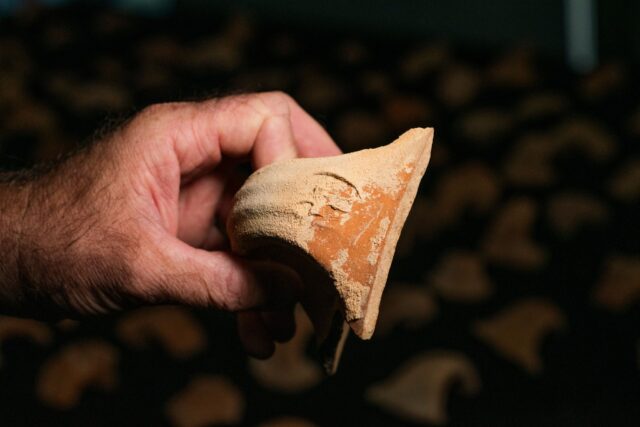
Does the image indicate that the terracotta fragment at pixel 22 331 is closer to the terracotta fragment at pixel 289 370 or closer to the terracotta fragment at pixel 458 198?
the terracotta fragment at pixel 289 370

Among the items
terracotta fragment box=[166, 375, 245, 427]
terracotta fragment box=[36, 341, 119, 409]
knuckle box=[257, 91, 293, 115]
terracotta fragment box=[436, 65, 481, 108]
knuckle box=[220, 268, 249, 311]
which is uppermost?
knuckle box=[257, 91, 293, 115]

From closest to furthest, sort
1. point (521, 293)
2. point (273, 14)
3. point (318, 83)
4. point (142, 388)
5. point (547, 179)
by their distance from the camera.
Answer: point (142, 388)
point (521, 293)
point (547, 179)
point (318, 83)
point (273, 14)

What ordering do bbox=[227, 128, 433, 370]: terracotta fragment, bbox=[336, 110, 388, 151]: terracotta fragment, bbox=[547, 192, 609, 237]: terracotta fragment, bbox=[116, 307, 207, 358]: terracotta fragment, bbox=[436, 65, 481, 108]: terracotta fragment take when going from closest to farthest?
1. bbox=[227, 128, 433, 370]: terracotta fragment
2. bbox=[116, 307, 207, 358]: terracotta fragment
3. bbox=[547, 192, 609, 237]: terracotta fragment
4. bbox=[336, 110, 388, 151]: terracotta fragment
5. bbox=[436, 65, 481, 108]: terracotta fragment

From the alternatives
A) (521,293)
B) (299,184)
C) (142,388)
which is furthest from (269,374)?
(299,184)

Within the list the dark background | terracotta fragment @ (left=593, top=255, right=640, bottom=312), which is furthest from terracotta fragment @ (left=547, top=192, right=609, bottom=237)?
terracotta fragment @ (left=593, top=255, right=640, bottom=312)

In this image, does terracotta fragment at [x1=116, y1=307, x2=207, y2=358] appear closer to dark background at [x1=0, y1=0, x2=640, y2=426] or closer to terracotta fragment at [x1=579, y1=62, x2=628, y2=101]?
dark background at [x1=0, y1=0, x2=640, y2=426]

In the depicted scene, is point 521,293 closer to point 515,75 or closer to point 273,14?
point 515,75
